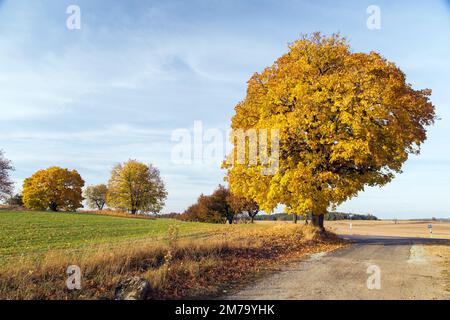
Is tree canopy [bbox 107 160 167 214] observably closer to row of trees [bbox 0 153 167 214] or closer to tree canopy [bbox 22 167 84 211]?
row of trees [bbox 0 153 167 214]

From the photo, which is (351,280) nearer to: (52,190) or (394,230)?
(394,230)

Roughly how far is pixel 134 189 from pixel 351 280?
7100 cm

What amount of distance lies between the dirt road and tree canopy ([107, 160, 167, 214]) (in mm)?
65024

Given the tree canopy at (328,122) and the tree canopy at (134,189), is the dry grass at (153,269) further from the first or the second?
the tree canopy at (134,189)

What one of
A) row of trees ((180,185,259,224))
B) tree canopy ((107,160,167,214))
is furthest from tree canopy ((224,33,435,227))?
tree canopy ((107,160,167,214))

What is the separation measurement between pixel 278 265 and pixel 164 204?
2664 inches

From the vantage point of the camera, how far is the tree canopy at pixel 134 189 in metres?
78.8

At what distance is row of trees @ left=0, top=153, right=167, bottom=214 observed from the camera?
77625 millimetres

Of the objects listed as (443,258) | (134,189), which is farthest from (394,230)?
(134,189)

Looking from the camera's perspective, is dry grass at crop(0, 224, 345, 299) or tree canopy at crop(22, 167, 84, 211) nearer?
dry grass at crop(0, 224, 345, 299)

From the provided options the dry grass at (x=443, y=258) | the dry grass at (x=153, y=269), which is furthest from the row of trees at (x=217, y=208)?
the dry grass at (x=153, y=269)

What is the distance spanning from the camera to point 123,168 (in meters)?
80.2
